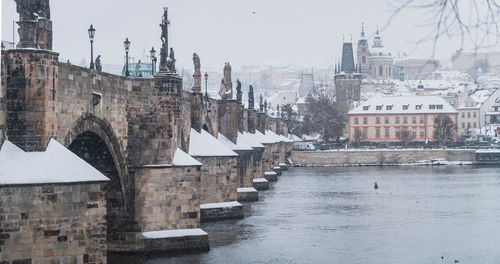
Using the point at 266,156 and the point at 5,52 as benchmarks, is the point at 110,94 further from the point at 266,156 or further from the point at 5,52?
the point at 266,156

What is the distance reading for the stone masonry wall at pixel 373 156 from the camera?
105 metres

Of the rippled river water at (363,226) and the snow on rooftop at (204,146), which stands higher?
the snow on rooftop at (204,146)

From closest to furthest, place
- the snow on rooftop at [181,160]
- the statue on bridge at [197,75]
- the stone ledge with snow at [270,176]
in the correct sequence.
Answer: the snow on rooftop at [181,160] → the statue on bridge at [197,75] → the stone ledge with snow at [270,176]

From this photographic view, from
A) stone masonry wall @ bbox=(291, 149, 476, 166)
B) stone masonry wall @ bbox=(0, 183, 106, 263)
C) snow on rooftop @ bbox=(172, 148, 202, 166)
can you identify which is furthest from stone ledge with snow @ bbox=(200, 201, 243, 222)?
stone masonry wall @ bbox=(291, 149, 476, 166)

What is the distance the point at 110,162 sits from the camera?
28203 mm

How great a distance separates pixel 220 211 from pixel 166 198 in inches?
470

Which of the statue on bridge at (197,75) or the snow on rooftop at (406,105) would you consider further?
the snow on rooftop at (406,105)

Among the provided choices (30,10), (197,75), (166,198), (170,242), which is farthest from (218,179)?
(30,10)

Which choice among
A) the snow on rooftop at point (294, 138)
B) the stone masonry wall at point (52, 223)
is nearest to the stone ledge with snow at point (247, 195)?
the stone masonry wall at point (52, 223)

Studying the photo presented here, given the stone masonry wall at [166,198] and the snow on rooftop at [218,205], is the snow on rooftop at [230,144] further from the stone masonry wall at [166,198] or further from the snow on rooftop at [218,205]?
the stone masonry wall at [166,198]

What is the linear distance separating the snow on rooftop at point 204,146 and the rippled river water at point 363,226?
349 cm

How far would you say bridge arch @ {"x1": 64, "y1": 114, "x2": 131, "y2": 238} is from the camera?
89.6 feet

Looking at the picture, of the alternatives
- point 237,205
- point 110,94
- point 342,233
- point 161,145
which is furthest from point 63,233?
point 237,205

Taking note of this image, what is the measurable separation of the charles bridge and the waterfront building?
8437 cm
